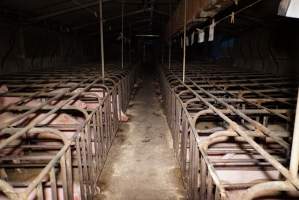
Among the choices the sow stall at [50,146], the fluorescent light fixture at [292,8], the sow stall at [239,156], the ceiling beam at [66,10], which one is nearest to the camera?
the fluorescent light fixture at [292,8]

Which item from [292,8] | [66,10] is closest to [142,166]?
[292,8]

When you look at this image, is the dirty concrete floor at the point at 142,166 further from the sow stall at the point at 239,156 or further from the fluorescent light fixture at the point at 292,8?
the fluorescent light fixture at the point at 292,8

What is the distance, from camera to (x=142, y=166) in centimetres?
363

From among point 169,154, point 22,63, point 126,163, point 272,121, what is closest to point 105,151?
point 126,163

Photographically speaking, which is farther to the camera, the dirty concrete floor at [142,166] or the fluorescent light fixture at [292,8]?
the dirty concrete floor at [142,166]

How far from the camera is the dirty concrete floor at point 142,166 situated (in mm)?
2973

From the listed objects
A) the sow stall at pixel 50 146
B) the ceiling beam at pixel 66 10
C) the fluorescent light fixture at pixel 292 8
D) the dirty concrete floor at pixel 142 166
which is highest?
the ceiling beam at pixel 66 10

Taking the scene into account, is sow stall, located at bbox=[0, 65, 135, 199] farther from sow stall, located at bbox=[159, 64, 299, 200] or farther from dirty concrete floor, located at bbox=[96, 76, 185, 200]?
sow stall, located at bbox=[159, 64, 299, 200]

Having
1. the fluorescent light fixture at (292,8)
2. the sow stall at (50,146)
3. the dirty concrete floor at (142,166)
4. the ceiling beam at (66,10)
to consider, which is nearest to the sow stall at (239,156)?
the dirty concrete floor at (142,166)

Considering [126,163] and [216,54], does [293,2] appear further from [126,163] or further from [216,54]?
[216,54]

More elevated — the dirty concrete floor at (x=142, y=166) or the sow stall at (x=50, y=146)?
the sow stall at (x=50, y=146)

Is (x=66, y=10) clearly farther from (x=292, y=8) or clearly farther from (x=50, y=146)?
(x=292, y=8)

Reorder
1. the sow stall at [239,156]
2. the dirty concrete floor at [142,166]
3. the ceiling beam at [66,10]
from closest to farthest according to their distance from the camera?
the sow stall at [239,156] → the dirty concrete floor at [142,166] → the ceiling beam at [66,10]

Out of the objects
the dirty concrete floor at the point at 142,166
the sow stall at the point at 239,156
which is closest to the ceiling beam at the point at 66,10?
the dirty concrete floor at the point at 142,166
